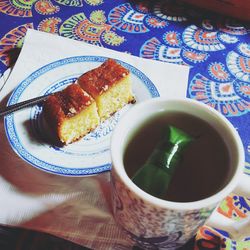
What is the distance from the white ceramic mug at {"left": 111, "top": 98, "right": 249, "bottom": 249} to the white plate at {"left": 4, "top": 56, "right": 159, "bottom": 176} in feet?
0.40

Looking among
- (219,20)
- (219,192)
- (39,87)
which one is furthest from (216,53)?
(219,192)

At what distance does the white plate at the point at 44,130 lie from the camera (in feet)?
1.64

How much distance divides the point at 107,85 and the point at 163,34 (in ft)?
0.85

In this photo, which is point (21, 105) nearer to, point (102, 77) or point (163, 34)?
point (102, 77)

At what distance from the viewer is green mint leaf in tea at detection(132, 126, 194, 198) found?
1.20 ft

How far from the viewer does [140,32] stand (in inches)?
30.7

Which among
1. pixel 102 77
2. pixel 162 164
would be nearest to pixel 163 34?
pixel 102 77

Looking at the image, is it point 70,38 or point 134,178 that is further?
point 70,38

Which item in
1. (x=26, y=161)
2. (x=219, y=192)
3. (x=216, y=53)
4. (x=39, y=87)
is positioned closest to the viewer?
(x=219, y=192)

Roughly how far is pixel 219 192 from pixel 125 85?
12.1 inches

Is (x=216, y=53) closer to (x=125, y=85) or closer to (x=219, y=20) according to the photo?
(x=219, y=20)

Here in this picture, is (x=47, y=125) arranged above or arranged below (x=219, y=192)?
below

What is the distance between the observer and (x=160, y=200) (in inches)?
12.7

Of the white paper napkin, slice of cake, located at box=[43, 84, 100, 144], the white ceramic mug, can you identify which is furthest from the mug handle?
slice of cake, located at box=[43, 84, 100, 144]
